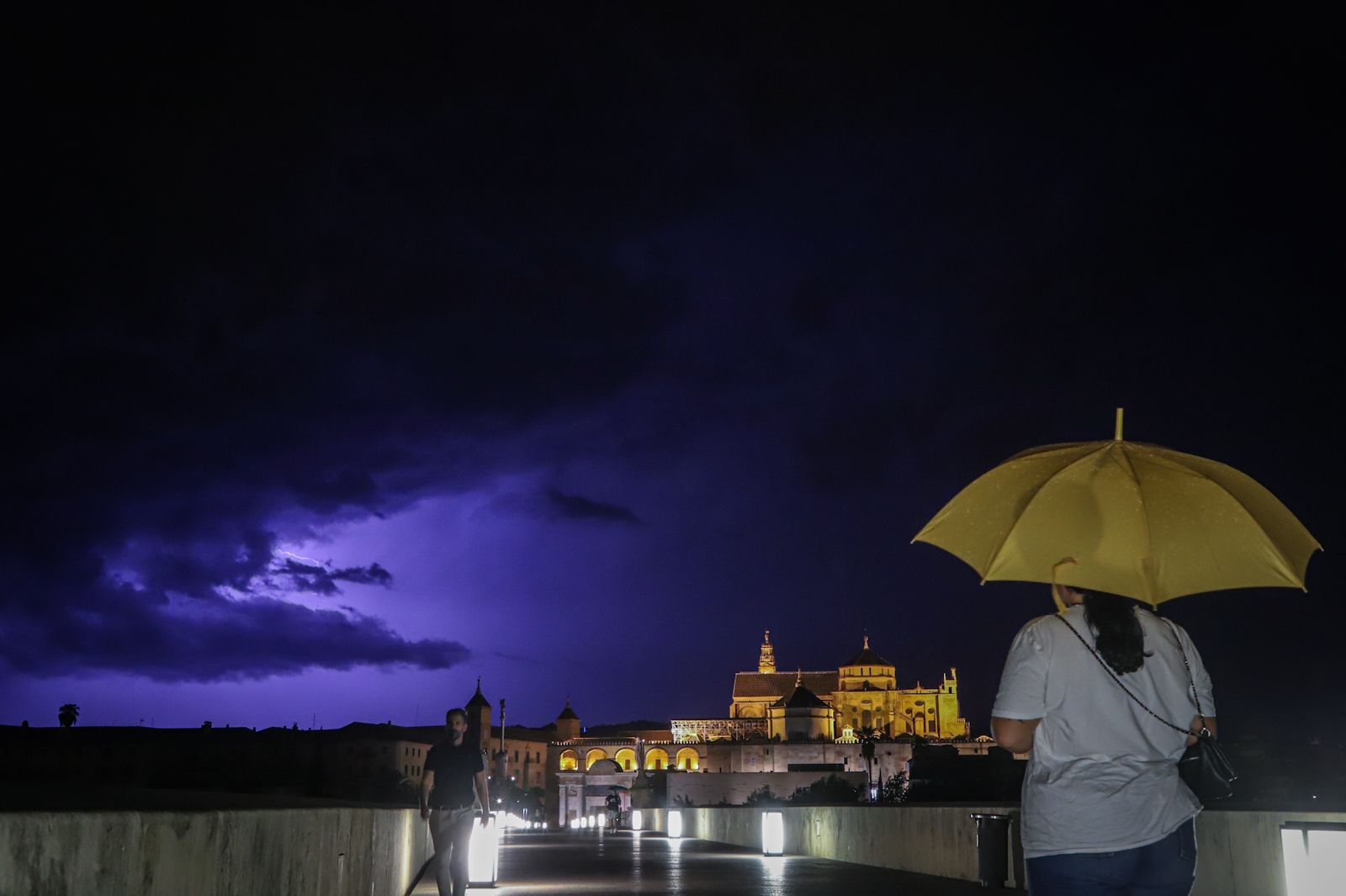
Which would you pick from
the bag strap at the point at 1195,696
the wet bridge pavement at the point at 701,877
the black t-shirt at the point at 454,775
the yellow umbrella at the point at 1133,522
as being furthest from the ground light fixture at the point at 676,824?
the bag strap at the point at 1195,696

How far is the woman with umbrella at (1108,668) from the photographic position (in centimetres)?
406

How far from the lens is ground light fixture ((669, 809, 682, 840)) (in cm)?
3700

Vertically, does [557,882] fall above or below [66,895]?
below

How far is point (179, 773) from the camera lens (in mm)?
147500

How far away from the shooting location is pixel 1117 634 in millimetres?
4258

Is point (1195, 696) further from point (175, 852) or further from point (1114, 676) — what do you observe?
point (175, 852)

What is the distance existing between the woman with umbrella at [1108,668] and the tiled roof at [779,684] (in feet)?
559

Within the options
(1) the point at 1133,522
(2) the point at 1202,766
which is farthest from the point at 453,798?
(2) the point at 1202,766

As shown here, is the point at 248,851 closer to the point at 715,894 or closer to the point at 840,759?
the point at 715,894

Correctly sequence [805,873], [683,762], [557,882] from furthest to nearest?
[683,762], [805,873], [557,882]

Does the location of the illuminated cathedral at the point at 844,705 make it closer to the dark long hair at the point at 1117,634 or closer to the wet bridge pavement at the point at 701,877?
the wet bridge pavement at the point at 701,877

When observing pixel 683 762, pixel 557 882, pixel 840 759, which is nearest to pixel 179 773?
pixel 683 762

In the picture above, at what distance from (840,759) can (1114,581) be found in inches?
5678

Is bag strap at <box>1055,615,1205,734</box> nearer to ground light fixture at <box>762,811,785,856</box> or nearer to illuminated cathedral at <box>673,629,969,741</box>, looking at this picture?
ground light fixture at <box>762,811,785,856</box>
